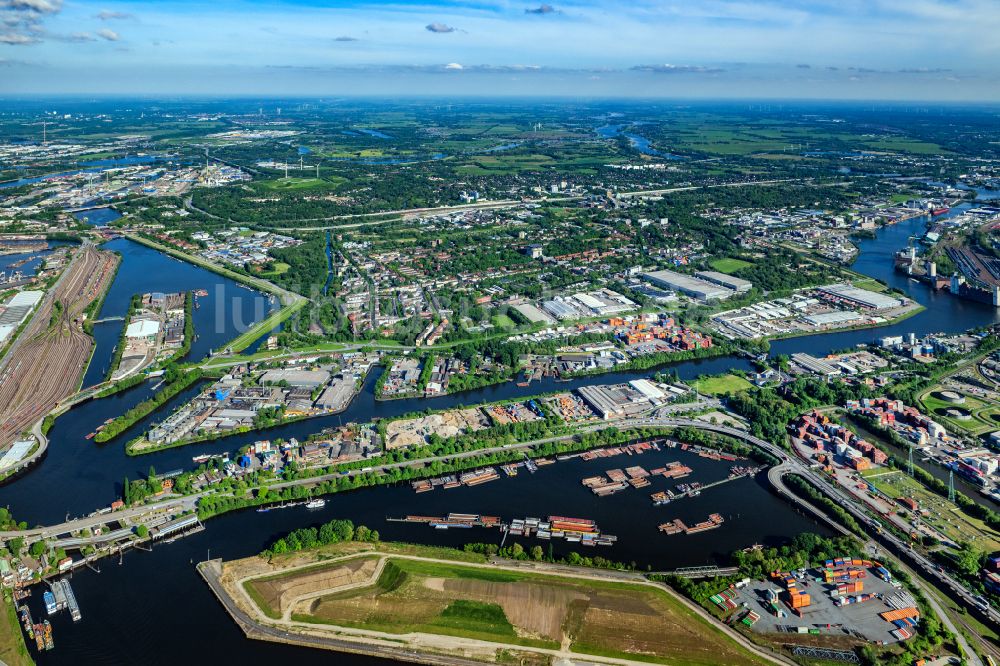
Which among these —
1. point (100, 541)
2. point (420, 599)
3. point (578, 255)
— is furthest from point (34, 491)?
point (578, 255)

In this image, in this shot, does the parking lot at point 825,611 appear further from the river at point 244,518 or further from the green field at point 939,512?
the green field at point 939,512

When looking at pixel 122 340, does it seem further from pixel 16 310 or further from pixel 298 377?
pixel 298 377

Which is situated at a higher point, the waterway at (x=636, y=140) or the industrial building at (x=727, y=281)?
the waterway at (x=636, y=140)

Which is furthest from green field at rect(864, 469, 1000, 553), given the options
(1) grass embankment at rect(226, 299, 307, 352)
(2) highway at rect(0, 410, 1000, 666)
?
(1) grass embankment at rect(226, 299, 307, 352)

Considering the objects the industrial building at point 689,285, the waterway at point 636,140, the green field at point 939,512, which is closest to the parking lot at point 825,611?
the green field at point 939,512

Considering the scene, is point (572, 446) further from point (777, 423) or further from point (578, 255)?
point (578, 255)

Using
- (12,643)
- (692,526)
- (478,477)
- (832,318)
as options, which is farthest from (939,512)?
(12,643)
